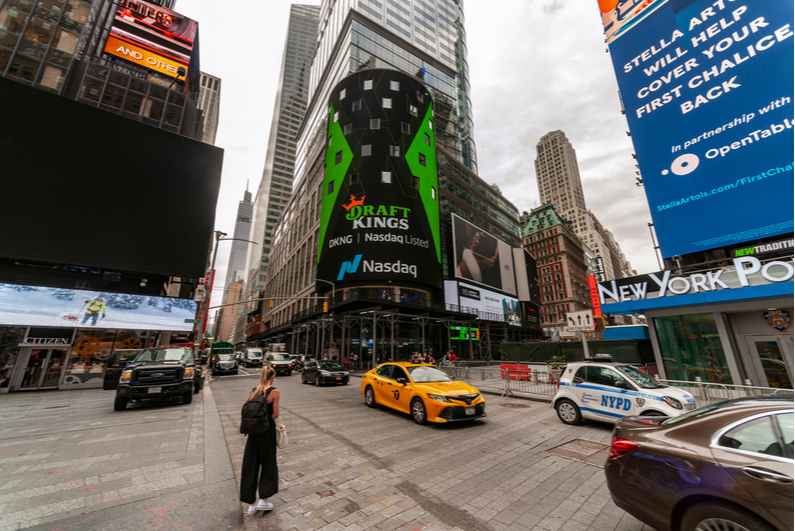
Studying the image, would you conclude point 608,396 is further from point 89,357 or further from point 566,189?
point 566,189

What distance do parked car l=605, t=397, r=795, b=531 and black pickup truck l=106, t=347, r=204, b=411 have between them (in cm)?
1266

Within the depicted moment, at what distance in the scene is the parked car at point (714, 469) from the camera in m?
2.32

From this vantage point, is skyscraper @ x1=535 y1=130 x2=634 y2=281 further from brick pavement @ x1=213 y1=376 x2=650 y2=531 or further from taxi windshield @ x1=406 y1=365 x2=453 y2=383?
brick pavement @ x1=213 y1=376 x2=650 y2=531

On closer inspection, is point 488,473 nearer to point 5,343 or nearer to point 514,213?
point 5,343

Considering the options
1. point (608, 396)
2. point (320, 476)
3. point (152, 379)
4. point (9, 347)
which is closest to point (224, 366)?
point (9, 347)

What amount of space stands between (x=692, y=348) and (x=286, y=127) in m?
124

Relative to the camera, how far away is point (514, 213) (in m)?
76.2

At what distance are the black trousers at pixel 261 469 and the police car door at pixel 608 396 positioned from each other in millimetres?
7955

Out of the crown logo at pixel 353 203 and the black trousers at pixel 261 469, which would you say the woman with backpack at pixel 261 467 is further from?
the crown logo at pixel 353 203

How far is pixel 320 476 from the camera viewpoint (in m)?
4.95

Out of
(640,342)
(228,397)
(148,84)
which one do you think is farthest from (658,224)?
(148,84)

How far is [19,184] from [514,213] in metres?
78.6

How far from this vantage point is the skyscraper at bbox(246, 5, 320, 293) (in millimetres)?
103938

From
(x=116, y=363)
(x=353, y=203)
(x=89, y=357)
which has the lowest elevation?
(x=116, y=363)
